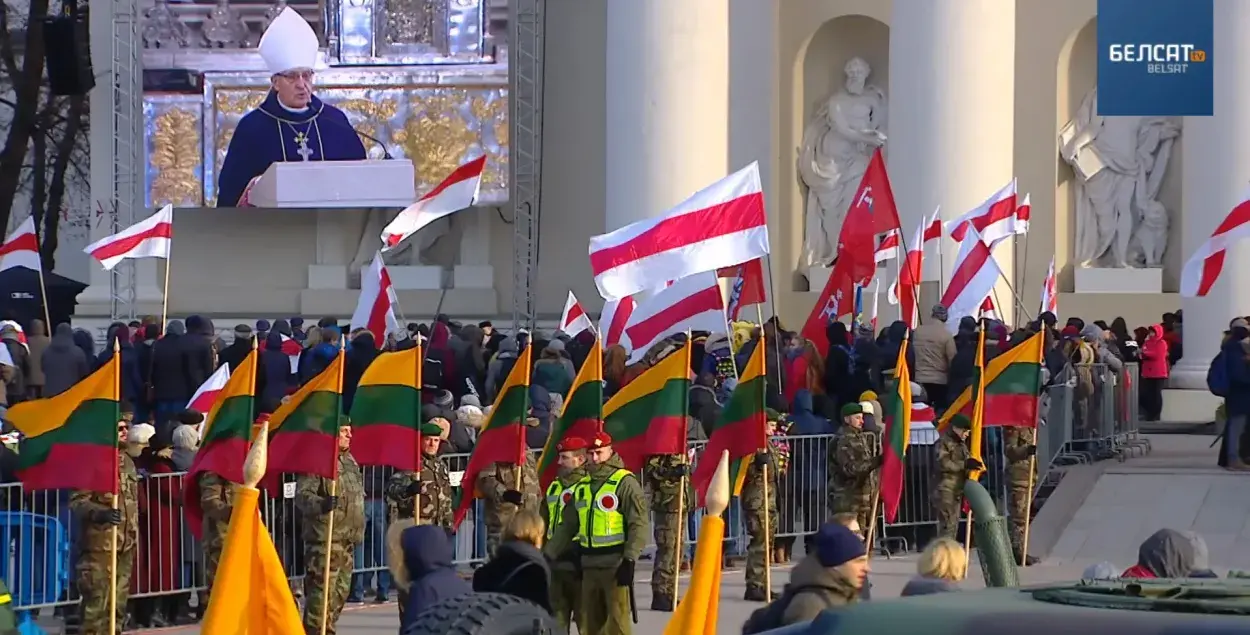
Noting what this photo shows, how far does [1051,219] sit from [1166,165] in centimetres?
151

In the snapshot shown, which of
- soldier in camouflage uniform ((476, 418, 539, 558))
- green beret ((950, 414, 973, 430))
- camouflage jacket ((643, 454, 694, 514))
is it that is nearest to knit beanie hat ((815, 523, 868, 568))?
soldier in camouflage uniform ((476, 418, 539, 558))

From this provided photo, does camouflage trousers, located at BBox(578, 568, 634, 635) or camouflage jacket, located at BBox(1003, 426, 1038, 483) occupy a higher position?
camouflage jacket, located at BBox(1003, 426, 1038, 483)

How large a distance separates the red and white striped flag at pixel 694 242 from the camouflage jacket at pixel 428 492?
2349 millimetres

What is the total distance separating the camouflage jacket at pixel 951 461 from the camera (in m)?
15.6

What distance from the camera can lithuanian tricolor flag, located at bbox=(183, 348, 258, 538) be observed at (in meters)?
11.8

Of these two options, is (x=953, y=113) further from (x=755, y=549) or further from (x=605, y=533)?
(x=605, y=533)

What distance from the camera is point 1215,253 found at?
749 inches

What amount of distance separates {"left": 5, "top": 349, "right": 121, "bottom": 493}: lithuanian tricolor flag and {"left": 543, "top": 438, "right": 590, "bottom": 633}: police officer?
228 centimetres

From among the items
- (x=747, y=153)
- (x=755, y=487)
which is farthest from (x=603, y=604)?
(x=747, y=153)

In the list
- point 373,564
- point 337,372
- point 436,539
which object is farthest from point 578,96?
point 436,539

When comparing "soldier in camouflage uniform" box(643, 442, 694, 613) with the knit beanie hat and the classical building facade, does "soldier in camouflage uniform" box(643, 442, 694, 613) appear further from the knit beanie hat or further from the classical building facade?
the classical building facade

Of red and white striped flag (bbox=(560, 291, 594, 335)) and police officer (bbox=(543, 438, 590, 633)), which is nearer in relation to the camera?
police officer (bbox=(543, 438, 590, 633))


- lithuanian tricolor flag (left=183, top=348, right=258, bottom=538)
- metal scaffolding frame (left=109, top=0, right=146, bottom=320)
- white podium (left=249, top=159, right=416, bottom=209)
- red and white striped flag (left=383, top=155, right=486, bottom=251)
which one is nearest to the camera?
lithuanian tricolor flag (left=183, top=348, right=258, bottom=538)

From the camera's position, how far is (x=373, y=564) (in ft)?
50.6
